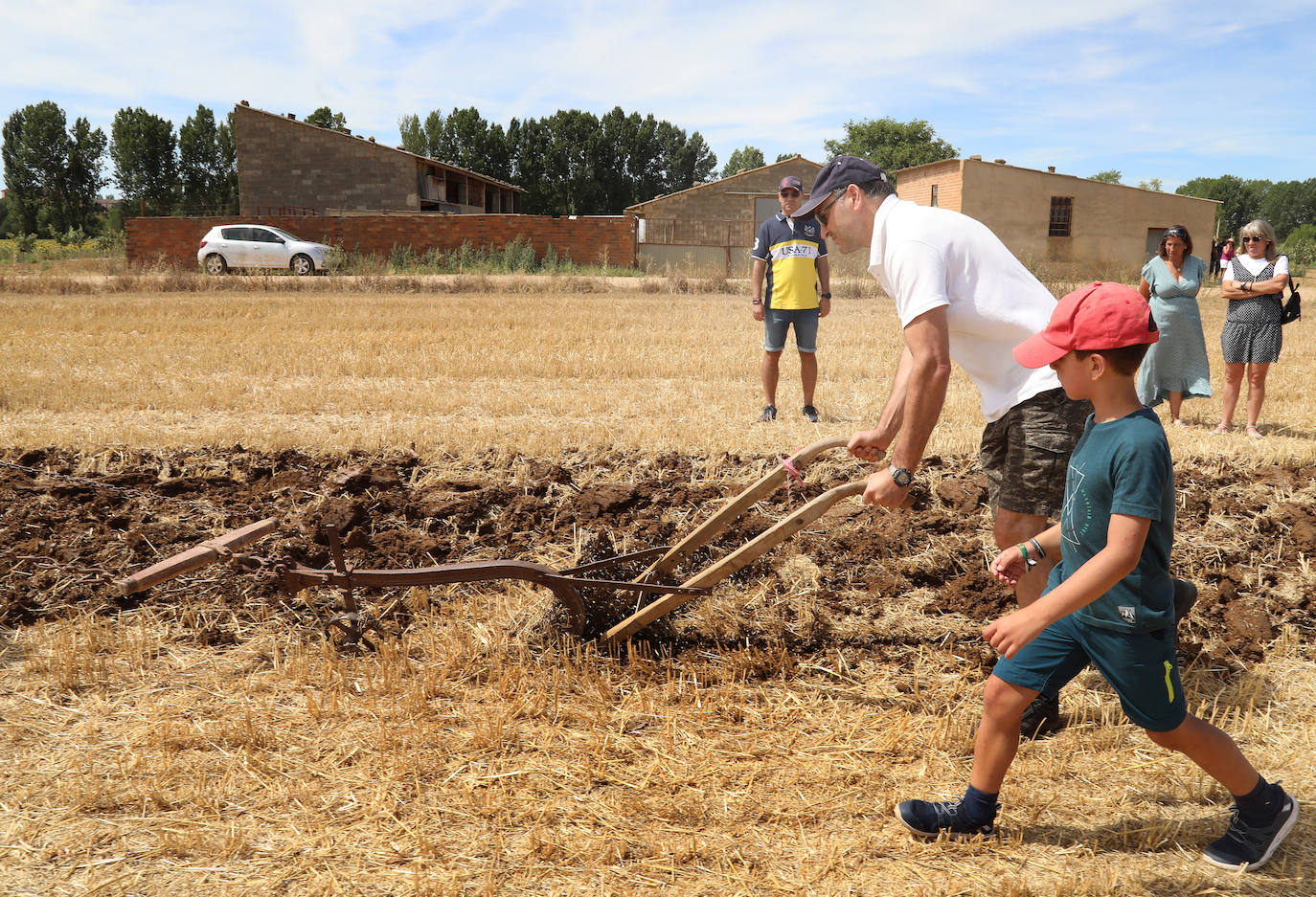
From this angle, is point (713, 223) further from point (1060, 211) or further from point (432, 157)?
point (432, 157)

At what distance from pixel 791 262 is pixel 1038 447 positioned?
516 centimetres

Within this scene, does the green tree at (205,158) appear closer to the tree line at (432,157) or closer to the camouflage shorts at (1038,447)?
the tree line at (432,157)

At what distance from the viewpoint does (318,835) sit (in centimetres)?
293

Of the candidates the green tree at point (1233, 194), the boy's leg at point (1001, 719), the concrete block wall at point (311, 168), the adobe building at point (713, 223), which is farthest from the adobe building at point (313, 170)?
the green tree at point (1233, 194)

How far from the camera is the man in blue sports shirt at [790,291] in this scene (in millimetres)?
8227

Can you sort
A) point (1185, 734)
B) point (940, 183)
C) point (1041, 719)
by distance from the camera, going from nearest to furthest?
1. point (1185, 734)
2. point (1041, 719)
3. point (940, 183)

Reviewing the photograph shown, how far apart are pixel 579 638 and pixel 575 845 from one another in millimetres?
1315

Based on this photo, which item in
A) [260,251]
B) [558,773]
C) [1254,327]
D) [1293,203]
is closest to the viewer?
[558,773]

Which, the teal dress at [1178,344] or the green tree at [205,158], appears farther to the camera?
the green tree at [205,158]

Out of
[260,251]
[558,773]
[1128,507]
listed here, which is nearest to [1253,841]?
[1128,507]

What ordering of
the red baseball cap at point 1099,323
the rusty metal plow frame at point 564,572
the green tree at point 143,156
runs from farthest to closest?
the green tree at point 143,156
the rusty metal plow frame at point 564,572
the red baseball cap at point 1099,323

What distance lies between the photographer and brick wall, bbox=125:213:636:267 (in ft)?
101

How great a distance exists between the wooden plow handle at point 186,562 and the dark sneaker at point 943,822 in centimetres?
284

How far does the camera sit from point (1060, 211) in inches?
1372
